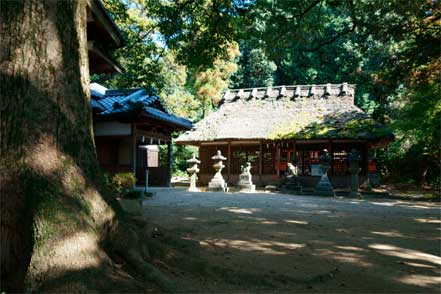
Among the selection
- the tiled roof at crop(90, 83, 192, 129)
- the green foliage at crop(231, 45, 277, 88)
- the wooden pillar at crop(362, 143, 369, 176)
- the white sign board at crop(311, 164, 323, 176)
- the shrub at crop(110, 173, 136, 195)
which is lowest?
the shrub at crop(110, 173, 136, 195)

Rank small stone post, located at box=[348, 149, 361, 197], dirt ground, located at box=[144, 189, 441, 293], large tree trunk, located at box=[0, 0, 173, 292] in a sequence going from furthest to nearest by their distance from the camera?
small stone post, located at box=[348, 149, 361, 197]
dirt ground, located at box=[144, 189, 441, 293]
large tree trunk, located at box=[0, 0, 173, 292]

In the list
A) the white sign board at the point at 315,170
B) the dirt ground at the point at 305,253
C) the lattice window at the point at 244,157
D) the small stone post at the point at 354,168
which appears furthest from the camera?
the lattice window at the point at 244,157

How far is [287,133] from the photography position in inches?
737

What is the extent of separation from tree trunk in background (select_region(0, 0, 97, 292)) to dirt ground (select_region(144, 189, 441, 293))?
1252 mm

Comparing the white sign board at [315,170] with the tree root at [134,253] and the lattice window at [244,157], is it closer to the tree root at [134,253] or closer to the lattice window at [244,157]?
the lattice window at [244,157]

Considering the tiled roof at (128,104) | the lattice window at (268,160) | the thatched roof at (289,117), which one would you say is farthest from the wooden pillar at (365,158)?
the tiled roof at (128,104)

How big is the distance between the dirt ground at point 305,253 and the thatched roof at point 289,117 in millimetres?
10819

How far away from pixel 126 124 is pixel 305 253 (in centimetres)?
954

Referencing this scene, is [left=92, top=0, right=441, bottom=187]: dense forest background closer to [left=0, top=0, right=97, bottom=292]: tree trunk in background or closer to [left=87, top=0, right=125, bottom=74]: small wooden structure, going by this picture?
[left=87, top=0, right=125, bottom=74]: small wooden structure

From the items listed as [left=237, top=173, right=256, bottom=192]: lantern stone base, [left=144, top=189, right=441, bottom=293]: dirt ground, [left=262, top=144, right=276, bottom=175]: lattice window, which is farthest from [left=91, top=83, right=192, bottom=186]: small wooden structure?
[left=262, top=144, right=276, bottom=175]: lattice window

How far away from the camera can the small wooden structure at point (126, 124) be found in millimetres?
11625

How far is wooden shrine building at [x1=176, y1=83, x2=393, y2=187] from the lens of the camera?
18.4 meters

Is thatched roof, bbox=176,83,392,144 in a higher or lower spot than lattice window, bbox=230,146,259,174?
higher

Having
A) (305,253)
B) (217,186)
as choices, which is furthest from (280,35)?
(217,186)
